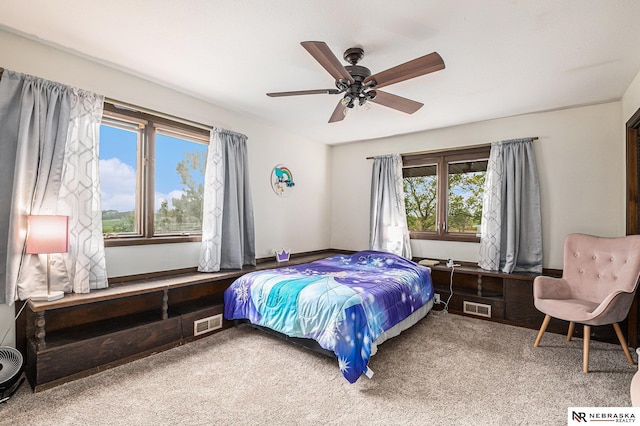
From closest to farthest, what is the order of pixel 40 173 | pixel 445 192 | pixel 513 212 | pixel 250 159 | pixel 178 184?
pixel 40 173 < pixel 178 184 < pixel 513 212 < pixel 250 159 < pixel 445 192

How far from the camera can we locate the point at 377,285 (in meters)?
3.00

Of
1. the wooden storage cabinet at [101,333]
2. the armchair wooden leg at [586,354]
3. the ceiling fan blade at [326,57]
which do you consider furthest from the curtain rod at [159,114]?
the armchair wooden leg at [586,354]

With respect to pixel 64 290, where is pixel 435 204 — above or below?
above

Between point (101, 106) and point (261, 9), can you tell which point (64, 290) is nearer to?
point (101, 106)

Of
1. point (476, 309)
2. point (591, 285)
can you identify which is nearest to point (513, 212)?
point (591, 285)

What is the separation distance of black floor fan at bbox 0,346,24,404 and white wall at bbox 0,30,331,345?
0.24 meters

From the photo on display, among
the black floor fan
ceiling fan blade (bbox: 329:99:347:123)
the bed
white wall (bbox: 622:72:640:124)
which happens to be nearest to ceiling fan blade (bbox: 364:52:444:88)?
ceiling fan blade (bbox: 329:99:347:123)

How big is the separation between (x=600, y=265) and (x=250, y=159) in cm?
408

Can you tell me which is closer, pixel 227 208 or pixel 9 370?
pixel 9 370

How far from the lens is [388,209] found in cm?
476

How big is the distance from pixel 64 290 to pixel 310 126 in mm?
3347

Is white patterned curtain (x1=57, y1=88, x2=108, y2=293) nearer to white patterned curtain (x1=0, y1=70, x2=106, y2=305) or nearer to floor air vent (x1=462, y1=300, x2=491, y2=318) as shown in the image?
white patterned curtain (x1=0, y1=70, x2=106, y2=305)

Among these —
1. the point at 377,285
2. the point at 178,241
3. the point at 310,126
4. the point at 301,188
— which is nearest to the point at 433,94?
the point at 310,126

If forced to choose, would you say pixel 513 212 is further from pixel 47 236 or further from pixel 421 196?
pixel 47 236
